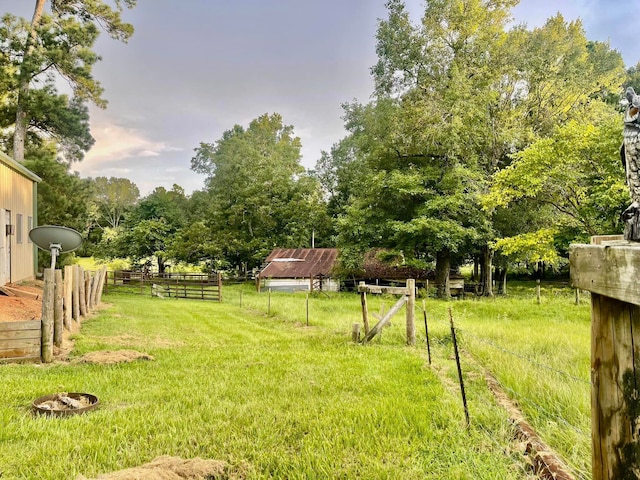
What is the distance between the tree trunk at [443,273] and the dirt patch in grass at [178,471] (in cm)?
2510

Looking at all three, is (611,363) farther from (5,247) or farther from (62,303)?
Answer: (5,247)

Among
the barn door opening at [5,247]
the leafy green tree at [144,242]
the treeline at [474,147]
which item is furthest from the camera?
the leafy green tree at [144,242]

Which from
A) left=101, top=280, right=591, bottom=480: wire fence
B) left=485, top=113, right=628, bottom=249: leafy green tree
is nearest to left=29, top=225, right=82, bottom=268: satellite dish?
left=101, top=280, right=591, bottom=480: wire fence

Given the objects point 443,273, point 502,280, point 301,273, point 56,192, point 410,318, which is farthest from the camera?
point 301,273

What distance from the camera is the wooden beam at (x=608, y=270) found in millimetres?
1400

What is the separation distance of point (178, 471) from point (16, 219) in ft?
60.1

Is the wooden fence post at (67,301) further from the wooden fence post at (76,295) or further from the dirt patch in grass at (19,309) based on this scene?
the wooden fence post at (76,295)

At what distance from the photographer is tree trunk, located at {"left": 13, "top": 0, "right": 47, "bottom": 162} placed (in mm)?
23188

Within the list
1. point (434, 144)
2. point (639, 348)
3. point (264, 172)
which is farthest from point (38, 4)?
point (639, 348)

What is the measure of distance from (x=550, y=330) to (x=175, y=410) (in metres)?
10.2

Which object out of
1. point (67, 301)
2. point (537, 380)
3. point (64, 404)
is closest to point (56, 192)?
point (67, 301)

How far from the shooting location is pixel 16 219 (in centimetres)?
1772

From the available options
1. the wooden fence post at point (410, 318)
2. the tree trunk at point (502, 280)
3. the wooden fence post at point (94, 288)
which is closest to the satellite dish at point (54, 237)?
the wooden fence post at point (94, 288)

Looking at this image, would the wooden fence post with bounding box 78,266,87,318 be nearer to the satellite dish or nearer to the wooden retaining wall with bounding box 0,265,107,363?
the satellite dish
